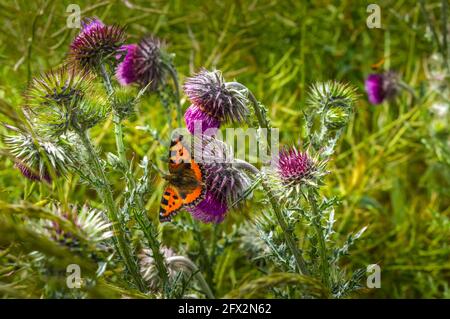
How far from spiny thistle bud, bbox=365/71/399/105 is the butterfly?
1.29 meters

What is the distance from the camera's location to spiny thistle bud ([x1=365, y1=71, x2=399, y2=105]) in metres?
2.42

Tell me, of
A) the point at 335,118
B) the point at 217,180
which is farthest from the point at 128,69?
the point at 335,118

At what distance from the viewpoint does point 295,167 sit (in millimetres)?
1338

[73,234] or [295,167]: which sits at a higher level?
[295,167]

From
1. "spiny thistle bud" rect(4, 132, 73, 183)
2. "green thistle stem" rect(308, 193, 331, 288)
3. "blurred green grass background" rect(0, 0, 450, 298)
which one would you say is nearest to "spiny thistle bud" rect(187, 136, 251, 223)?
"green thistle stem" rect(308, 193, 331, 288)

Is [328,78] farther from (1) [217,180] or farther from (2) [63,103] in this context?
(2) [63,103]

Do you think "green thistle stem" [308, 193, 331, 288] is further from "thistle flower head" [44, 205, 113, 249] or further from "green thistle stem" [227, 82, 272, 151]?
"thistle flower head" [44, 205, 113, 249]

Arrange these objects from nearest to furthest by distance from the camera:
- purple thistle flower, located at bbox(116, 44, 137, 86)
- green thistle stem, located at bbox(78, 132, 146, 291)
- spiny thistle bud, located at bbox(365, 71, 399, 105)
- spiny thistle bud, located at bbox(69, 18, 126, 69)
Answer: green thistle stem, located at bbox(78, 132, 146, 291) < spiny thistle bud, located at bbox(69, 18, 126, 69) < purple thistle flower, located at bbox(116, 44, 137, 86) < spiny thistle bud, located at bbox(365, 71, 399, 105)

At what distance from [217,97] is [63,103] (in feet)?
1.29

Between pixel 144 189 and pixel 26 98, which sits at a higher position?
pixel 26 98
